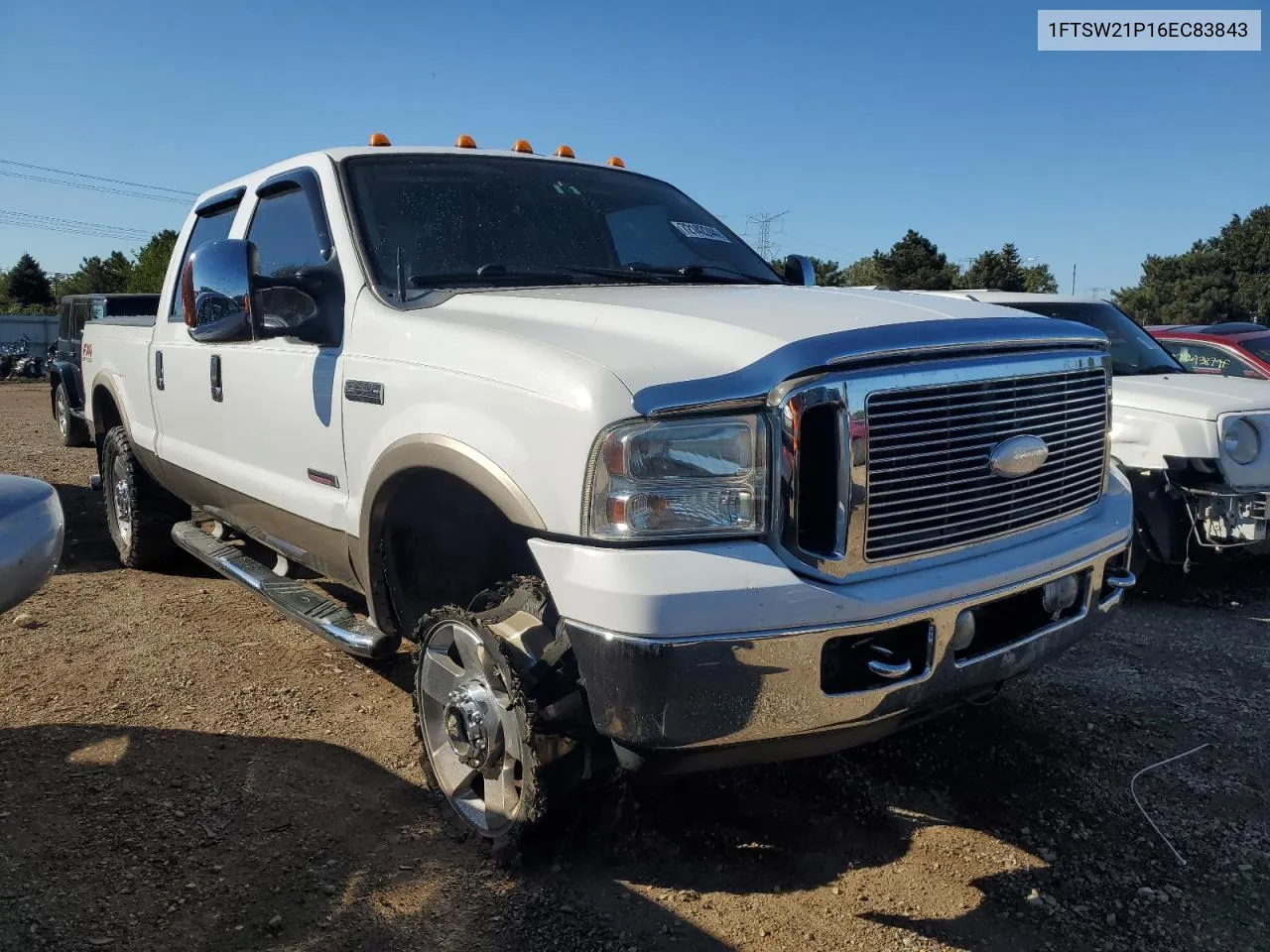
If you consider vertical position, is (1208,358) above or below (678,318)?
below

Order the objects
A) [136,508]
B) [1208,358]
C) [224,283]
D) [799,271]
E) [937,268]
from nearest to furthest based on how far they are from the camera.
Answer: [224,283]
[799,271]
[136,508]
[1208,358]
[937,268]

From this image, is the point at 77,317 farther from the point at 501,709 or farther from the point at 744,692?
the point at 744,692

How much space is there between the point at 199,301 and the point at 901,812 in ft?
9.25

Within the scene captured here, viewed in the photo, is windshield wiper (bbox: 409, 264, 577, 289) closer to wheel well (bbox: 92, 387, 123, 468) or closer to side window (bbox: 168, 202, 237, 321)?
side window (bbox: 168, 202, 237, 321)

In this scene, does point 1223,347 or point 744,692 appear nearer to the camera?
point 744,692

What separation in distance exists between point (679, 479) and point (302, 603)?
2039mm

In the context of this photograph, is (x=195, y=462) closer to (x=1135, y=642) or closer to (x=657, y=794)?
(x=657, y=794)

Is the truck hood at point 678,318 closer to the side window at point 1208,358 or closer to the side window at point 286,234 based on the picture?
the side window at point 286,234

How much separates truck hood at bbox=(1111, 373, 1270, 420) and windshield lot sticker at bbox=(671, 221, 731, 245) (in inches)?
98.5

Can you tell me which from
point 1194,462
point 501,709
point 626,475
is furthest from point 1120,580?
point 1194,462

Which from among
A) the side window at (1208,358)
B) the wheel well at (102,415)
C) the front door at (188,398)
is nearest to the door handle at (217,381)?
the front door at (188,398)

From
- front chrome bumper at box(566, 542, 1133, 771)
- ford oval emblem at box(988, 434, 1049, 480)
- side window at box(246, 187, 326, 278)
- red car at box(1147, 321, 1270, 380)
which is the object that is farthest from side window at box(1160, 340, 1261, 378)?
side window at box(246, 187, 326, 278)

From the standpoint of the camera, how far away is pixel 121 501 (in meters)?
6.01

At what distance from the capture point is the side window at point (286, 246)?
3391 millimetres
